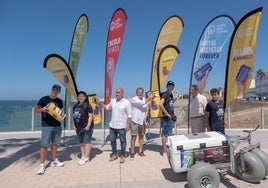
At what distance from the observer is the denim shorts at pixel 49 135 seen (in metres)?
5.14

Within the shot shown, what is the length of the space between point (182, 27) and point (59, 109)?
5097 millimetres

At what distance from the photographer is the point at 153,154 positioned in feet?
21.2

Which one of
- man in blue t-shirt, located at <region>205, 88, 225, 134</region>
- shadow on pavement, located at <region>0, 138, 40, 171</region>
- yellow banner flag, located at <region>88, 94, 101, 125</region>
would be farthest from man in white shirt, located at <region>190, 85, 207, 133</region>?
shadow on pavement, located at <region>0, 138, 40, 171</region>

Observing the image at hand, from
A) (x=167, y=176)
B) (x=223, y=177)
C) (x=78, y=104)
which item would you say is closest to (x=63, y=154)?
(x=78, y=104)

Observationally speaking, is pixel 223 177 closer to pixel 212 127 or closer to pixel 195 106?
pixel 212 127

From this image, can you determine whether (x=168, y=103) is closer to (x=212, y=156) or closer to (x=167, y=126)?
(x=167, y=126)

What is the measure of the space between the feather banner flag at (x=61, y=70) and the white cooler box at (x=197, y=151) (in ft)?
11.0

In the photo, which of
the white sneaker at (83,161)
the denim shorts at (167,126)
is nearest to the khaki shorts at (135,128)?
the denim shorts at (167,126)

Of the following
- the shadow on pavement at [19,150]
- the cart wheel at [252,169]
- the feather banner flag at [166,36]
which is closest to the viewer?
the cart wheel at [252,169]

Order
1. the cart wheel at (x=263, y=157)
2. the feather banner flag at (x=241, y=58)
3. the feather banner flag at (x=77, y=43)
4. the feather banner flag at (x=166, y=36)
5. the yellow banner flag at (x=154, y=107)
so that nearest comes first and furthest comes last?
the cart wheel at (x=263, y=157) < the feather banner flag at (x=241, y=58) < the yellow banner flag at (x=154, y=107) < the feather banner flag at (x=77, y=43) < the feather banner flag at (x=166, y=36)

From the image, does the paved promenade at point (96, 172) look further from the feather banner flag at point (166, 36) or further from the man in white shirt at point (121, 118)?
the feather banner flag at point (166, 36)

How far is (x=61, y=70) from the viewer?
21.2ft

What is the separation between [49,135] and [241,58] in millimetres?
4531

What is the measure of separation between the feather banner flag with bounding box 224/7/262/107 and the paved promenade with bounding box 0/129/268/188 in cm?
201
